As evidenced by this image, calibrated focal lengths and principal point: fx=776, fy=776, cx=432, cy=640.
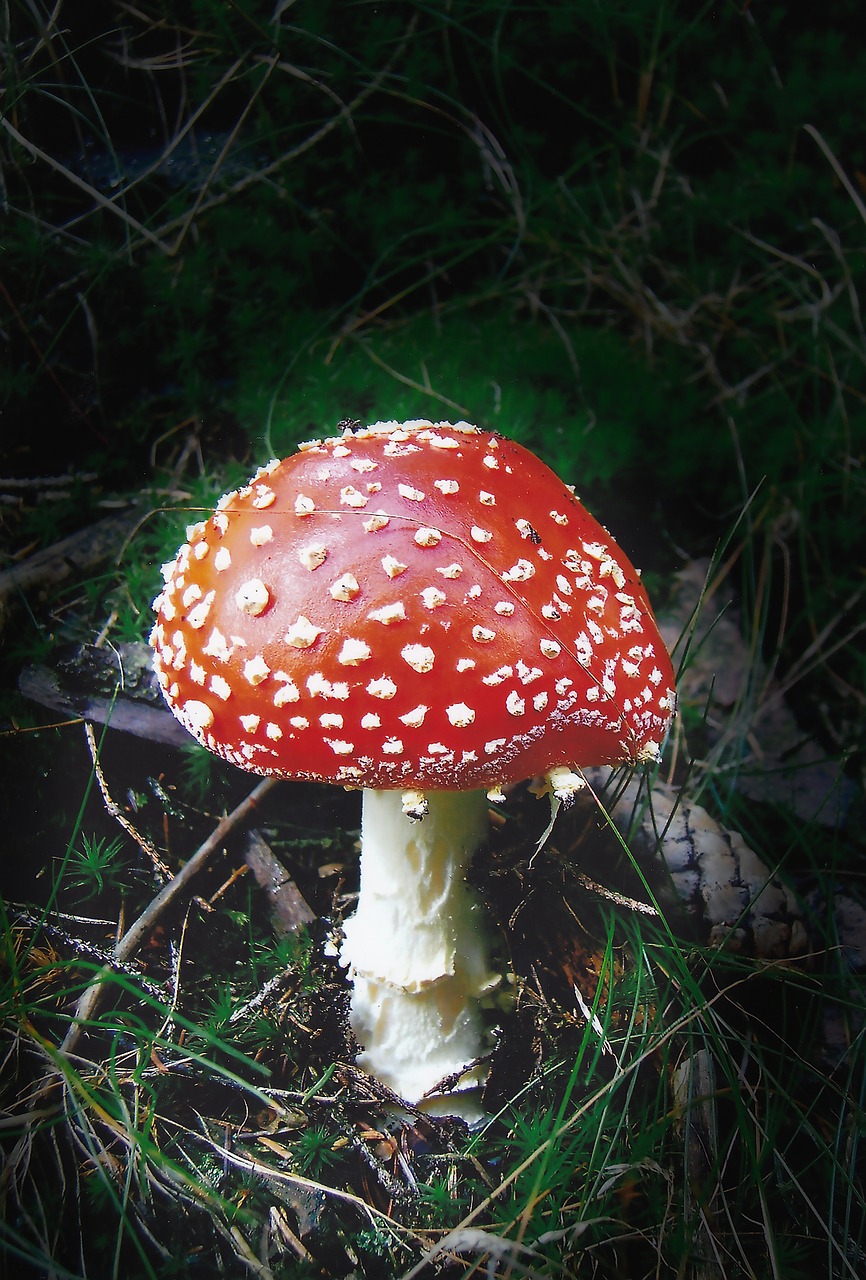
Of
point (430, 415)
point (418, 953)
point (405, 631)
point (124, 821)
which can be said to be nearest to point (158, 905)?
point (124, 821)

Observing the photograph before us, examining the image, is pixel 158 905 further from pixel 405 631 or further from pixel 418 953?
pixel 405 631

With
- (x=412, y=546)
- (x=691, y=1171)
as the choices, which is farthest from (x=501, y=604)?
(x=691, y=1171)

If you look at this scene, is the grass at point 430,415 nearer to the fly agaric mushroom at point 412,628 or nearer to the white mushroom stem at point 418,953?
the white mushroom stem at point 418,953

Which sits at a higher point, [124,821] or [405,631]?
[405,631]

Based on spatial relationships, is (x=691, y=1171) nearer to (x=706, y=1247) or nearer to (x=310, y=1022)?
(x=706, y=1247)

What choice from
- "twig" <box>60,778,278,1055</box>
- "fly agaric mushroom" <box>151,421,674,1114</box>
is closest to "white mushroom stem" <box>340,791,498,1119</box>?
"fly agaric mushroom" <box>151,421,674,1114</box>

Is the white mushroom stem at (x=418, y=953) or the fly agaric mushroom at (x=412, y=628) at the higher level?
the fly agaric mushroom at (x=412, y=628)

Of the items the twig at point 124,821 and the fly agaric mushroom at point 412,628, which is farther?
the twig at point 124,821

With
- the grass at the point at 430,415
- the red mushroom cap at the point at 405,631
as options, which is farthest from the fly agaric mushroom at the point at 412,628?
the grass at the point at 430,415
